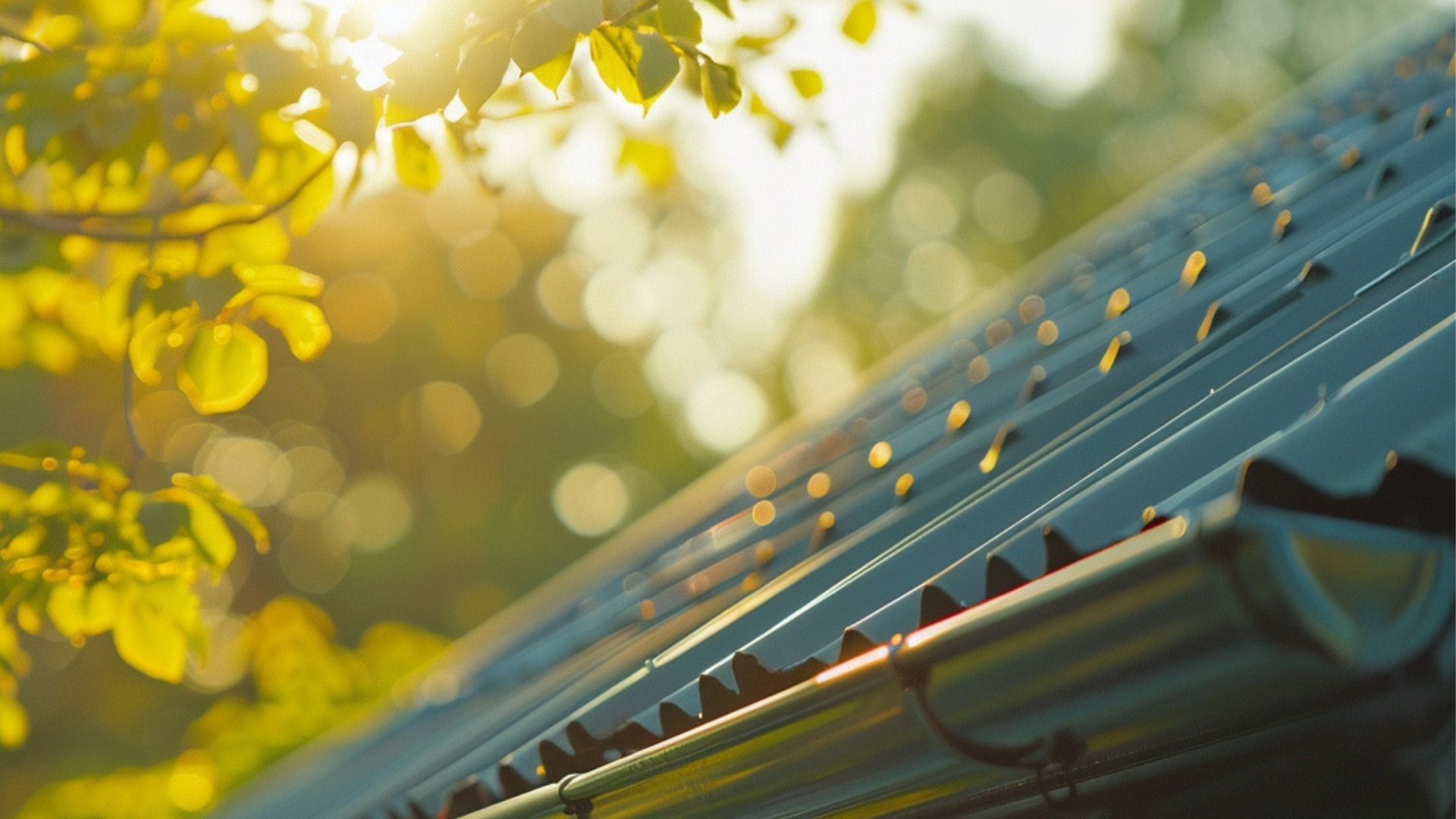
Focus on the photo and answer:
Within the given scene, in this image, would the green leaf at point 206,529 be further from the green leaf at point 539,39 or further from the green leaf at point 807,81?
the green leaf at point 807,81

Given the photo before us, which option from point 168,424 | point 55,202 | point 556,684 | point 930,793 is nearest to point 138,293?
point 55,202

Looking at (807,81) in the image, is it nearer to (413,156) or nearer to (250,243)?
(413,156)

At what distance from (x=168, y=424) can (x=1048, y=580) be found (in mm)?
38091

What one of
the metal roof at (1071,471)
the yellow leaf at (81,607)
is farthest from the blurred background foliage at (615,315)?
the yellow leaf at (81,607)

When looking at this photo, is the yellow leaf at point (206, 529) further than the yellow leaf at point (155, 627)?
No

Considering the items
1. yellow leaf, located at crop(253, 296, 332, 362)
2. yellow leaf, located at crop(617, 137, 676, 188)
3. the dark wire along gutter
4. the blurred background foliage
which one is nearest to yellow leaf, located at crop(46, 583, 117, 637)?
yellow leaf, located at crop(253, 296, 332, 362)

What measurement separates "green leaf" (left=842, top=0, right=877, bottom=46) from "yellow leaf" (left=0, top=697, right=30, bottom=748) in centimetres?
262

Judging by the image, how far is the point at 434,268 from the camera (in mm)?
42531

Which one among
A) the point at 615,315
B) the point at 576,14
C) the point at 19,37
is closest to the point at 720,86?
the point at 576,14

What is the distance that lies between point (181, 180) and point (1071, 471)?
2.15m

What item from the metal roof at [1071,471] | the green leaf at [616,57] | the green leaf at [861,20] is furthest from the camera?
the green leaf at [861,20]

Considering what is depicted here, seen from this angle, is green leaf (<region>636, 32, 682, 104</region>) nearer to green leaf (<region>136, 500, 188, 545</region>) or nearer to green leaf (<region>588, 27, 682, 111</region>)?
green leaf (<region>588, 27, 682, 111</region>)

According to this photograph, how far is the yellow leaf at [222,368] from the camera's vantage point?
276 cm

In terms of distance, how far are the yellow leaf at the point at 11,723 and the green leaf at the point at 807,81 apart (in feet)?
→ 8.07
